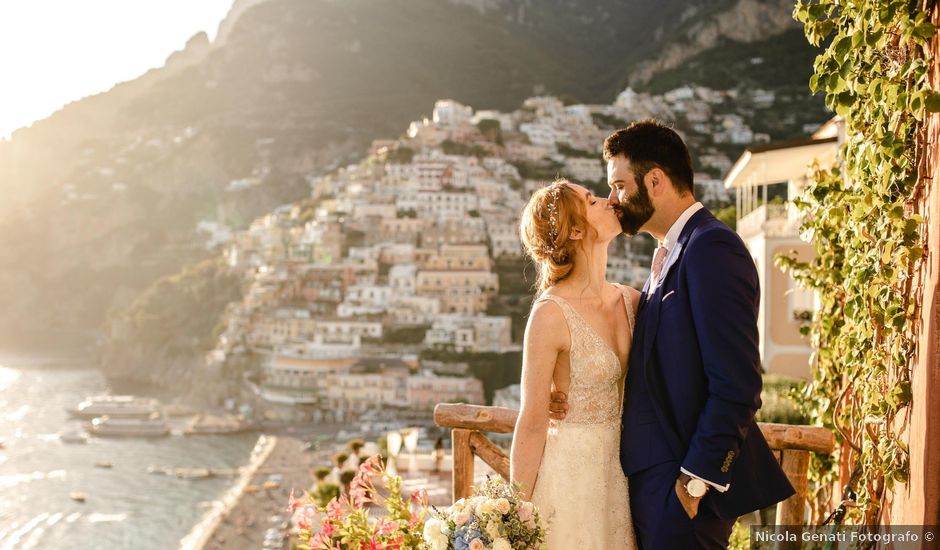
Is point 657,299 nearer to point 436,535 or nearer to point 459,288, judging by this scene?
point 436,535

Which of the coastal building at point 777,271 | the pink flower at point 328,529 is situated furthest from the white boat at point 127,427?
the pink flower at point 328,529

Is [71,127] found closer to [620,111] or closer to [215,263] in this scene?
[215,263]

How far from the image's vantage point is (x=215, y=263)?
58844mm

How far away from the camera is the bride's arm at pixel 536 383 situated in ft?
5.65

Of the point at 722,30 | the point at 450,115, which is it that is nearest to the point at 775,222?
the point at 450,115

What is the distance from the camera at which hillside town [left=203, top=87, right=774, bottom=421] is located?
39.0 m

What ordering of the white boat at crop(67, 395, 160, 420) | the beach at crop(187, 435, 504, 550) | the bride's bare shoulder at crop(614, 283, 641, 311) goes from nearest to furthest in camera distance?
1. the bride's bare shoulder at crop(614, 283, 641, 311)
2. the beach at crop(187, 435, 504, 550)
3. the white boat at crop(67, 395, 160, 420)

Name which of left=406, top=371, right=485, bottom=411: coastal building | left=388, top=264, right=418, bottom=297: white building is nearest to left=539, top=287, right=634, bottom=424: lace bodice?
left=406, top=371, right=485, bottom=411: coastal building

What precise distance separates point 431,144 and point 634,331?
57600 mm

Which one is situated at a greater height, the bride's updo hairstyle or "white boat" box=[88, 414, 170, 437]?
the bride's updo hairstyle

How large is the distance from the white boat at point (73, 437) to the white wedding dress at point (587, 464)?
36.2 m

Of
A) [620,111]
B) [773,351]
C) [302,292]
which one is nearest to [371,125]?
[620,111]

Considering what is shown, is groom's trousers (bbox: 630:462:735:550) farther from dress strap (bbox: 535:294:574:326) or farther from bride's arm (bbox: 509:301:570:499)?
dress strap (bbox: 535:294:574:326)

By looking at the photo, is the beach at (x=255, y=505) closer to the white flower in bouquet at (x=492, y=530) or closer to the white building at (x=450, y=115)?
the white flower in bouquet at (x=492, y=530)
